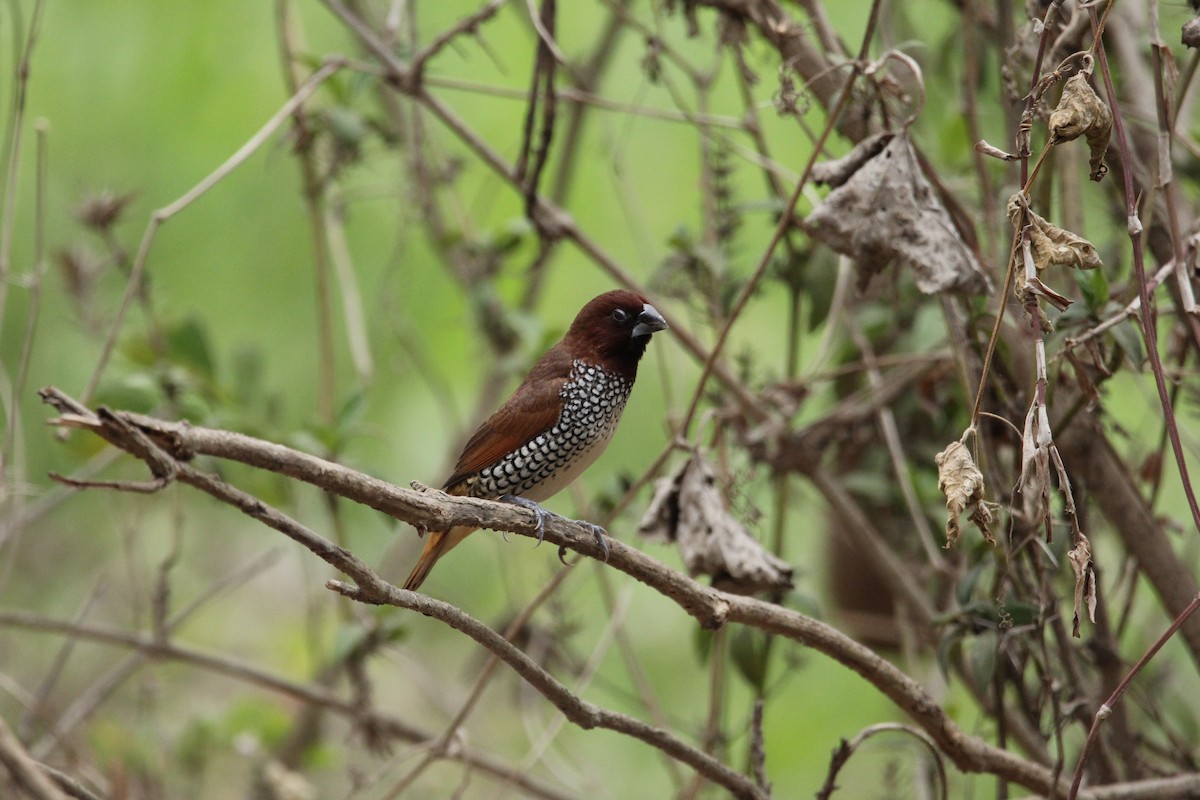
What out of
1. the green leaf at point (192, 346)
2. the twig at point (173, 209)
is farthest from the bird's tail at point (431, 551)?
the green leaf at point (192, 346)

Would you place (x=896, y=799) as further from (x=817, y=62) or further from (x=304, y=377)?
(x=304, y=377)

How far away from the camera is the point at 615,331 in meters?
3.77

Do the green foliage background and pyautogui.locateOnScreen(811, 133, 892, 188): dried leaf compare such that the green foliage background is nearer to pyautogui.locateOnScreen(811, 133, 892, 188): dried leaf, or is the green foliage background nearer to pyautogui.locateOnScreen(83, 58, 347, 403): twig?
pyautogui.locateOnScreen(83, 58, 347, 403): twig

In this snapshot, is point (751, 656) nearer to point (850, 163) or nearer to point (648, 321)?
point (648, 321)

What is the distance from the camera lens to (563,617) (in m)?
4.35

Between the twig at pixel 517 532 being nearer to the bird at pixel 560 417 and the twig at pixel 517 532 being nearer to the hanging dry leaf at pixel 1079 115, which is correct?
the bird at pixel 560 417

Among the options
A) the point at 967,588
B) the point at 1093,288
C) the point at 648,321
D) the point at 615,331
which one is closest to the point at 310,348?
the point at 615,331

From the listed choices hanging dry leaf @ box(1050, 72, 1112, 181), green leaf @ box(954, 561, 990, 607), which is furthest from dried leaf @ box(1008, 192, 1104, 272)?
A: green leaf @ box(954, 561, 990, 607)

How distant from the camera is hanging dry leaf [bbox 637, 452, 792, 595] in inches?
121

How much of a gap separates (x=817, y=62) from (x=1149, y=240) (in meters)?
0.96

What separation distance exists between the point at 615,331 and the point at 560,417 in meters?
0.34

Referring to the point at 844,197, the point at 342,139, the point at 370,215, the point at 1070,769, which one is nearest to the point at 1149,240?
the point at 844,197

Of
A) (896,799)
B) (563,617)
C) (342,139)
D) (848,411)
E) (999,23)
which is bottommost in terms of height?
(896,799)

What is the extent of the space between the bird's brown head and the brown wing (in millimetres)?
155
